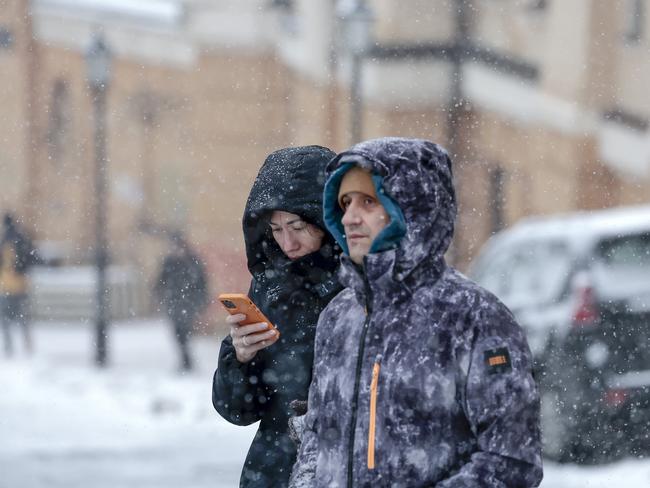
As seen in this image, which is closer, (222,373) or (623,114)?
(222,373)

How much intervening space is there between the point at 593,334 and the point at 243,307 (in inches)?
194

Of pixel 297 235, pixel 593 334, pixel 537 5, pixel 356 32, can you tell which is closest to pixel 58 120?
pixel 537 5

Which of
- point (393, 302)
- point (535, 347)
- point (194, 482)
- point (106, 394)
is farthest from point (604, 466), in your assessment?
point (106, 394)

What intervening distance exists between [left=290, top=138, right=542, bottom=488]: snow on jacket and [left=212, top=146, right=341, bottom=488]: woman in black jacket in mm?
472

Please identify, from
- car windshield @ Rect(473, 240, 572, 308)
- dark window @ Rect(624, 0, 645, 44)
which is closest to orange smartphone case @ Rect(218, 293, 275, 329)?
car windshield @ Rect(473, 240, 572, 308)

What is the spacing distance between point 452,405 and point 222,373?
79cm

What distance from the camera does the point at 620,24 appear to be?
48.8 ft

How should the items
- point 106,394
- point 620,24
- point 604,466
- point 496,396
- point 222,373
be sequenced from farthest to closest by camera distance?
1. point 620,24
2. point 106,394
3. point 604,466
4. point 222,373
5. point 496,396

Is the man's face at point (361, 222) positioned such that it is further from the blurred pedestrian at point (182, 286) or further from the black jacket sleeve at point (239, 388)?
the blurred pedestrian at point (182, 286)

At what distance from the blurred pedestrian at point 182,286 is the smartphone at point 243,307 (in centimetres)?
1203

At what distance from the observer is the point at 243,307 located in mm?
2889

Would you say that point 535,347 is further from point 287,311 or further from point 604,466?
point 287,311

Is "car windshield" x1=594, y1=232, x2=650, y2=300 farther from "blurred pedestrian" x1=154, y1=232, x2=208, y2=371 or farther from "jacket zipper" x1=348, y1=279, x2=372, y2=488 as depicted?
"blurred pedestrian" x1=154, y1=232, x2=208, y2=371

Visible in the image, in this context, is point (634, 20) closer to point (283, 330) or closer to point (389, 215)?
point (283, 330)
